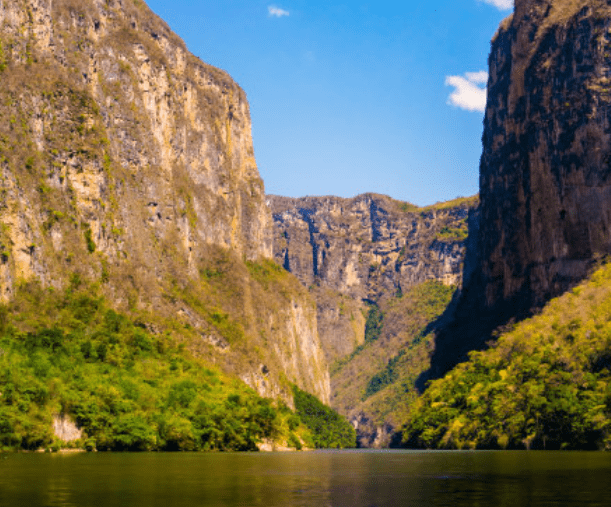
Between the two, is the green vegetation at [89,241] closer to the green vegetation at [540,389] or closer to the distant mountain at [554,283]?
the green vegetation at [540,389]

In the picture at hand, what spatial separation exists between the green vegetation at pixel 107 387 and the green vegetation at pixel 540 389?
106 ft

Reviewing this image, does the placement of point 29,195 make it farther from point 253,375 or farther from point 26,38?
point 253,375

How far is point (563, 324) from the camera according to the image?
5704 inches

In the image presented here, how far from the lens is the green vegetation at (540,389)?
371 feet

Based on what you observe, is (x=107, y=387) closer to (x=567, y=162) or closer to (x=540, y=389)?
(x=540, y=389)

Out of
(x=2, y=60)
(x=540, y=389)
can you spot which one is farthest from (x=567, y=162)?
(x=2, y=60)

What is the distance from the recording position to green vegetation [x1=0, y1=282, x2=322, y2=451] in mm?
103500

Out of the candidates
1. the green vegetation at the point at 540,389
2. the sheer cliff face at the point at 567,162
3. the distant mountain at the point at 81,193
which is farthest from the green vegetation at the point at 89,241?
the sheer cliff face at the point at 567,162

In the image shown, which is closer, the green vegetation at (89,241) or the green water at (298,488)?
the green water at (298,488)

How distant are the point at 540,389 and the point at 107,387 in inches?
2473

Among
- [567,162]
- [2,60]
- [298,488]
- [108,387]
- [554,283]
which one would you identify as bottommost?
[298,488]

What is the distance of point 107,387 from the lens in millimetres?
117938

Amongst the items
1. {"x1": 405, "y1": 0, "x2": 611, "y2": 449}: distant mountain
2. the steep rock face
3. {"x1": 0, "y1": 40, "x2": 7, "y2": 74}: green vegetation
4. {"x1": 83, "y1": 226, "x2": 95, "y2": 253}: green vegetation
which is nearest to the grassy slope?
the steep rock face

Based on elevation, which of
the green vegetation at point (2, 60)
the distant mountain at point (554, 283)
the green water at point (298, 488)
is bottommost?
the green water at point (298, 488)
